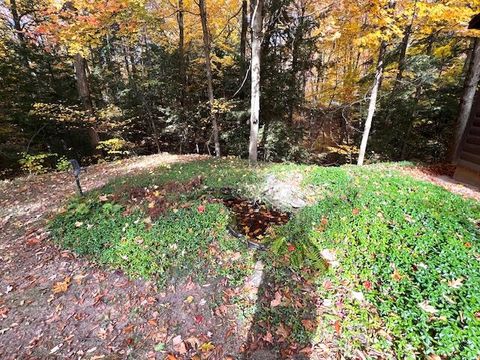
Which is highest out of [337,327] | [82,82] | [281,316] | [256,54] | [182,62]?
[182,62]

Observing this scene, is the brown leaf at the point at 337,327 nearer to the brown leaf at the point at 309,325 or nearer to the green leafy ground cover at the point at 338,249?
the green leafy ground cover at the point at 338,249

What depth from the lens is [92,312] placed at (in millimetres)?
3807

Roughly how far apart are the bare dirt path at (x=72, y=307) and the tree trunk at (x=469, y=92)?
8.89 meters

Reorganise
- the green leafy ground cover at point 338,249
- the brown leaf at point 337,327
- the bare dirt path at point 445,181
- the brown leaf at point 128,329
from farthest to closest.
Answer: the bare dirt path at point 445,181
the brown leaf at point 128,329
the brown leaf at point 337,327
the green leafy ground cover at point 338,249

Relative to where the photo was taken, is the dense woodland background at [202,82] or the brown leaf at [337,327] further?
the dense woodland background at [202,82]

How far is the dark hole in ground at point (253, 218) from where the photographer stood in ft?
15.5

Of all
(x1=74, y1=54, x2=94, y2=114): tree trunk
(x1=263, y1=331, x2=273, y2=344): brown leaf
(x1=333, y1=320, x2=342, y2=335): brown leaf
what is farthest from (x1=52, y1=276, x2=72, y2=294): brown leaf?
(x1=74, y1=54, x2=94, y2=114): tree trunk

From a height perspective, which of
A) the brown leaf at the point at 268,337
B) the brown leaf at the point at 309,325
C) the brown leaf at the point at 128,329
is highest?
the brown leaf at the point at 309,325

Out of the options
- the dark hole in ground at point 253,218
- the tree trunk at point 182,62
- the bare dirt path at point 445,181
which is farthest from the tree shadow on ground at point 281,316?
the tree trunk at point 182,62

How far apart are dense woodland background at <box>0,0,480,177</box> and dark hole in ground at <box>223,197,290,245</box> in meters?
5.28

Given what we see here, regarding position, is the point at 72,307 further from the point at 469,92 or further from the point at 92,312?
the point at 469,92

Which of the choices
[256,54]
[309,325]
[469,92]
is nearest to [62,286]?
[309,325]

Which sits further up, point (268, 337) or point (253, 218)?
point (253, 218)

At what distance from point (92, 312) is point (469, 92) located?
10.7 meters
